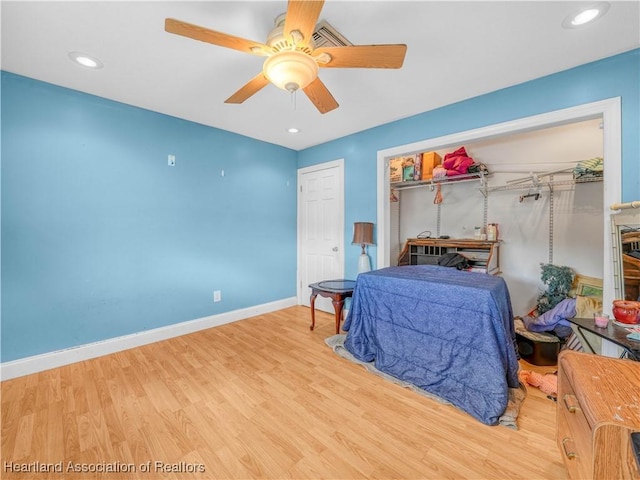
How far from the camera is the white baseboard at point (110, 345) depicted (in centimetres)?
220

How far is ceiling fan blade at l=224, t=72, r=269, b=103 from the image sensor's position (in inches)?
67.4

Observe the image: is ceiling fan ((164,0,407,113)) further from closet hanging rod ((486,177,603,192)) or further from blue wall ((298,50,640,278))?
closet hanging rod ((486,177,603,192))

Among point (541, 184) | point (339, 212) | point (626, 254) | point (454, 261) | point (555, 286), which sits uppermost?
point (541, 184)

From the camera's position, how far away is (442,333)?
1.96 metres

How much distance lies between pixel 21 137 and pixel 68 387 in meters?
2.04

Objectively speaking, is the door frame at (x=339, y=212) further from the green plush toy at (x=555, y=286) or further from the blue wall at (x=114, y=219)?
the green plush toy at (x=555, y=286)

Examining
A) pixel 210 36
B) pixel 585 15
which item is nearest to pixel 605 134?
pixel 585 15

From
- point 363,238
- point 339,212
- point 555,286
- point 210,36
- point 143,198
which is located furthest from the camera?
point 339,212

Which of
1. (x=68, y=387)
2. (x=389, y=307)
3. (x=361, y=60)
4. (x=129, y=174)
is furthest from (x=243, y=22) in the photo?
(x=68, y=387)

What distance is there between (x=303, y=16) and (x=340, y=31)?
58 cm

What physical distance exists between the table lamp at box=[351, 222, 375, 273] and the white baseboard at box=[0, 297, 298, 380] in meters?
1.60

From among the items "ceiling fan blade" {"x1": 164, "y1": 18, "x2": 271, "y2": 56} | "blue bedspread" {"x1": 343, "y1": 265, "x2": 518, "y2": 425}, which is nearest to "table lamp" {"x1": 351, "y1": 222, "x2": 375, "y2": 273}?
"blue bedspread" {"x1": 343, "y1": 265, "x2": 518, "y2": 425}

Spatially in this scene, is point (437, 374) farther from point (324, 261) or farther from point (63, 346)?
point (63, 346)

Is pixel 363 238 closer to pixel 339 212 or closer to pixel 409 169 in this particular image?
pixel 339 212
